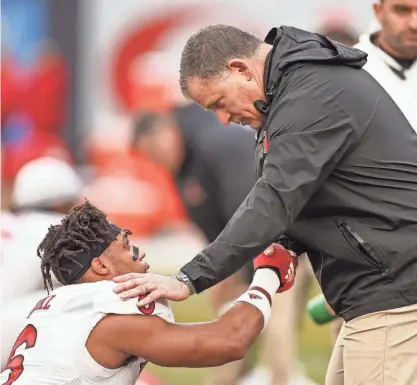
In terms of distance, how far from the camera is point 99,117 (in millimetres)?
15367

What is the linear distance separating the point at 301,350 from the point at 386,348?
4569 mm

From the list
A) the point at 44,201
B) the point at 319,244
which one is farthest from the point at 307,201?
the point at 44,201

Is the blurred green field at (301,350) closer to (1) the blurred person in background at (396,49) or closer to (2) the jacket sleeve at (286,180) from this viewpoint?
(1) the blurred person in background at (396,49)

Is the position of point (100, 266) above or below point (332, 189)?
below

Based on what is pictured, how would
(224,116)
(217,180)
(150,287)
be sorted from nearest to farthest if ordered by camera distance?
1. (150,287)
2. (224,116)
3. (217,180)

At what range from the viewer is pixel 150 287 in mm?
3363

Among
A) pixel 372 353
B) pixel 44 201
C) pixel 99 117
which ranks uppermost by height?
pixel 372 353

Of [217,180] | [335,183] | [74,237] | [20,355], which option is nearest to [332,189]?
[335,183]

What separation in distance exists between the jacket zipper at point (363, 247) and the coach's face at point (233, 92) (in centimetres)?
52

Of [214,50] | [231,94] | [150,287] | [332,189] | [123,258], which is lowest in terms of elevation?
[123,258]

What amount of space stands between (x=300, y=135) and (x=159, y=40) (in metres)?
12.3

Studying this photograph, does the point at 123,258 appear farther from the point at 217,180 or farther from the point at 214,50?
the point at 217,180

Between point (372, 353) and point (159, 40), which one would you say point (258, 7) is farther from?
point (372, 353)

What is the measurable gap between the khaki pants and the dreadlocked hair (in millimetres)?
979
